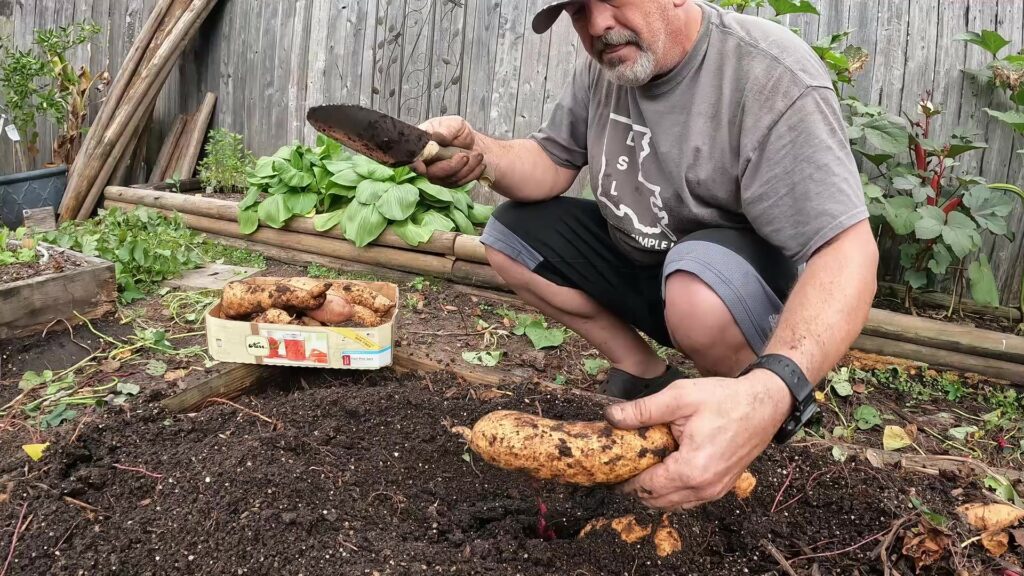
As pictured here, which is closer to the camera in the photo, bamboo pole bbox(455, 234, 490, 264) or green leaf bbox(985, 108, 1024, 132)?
green leaf bbox(985, 108, 1024, 132)

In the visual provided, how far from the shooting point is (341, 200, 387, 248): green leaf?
4.28 m

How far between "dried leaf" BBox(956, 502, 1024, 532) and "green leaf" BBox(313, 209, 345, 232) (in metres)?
3.59

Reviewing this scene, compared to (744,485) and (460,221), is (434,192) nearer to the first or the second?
(460,221)

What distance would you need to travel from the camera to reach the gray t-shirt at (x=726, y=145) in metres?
1.79

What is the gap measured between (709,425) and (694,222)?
3.05 ft

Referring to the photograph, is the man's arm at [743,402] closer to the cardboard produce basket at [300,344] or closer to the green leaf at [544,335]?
the cardboard produce basket at [300,344]

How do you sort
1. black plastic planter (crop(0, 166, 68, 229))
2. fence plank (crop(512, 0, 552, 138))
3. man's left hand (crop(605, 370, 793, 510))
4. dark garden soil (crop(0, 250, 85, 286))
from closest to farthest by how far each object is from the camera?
man's left hand (crop(605, 370, 793, 510)) → dark garden soil (crop(0, 250, 85, 286)) → fence plank (crop(512, 0, 552, 138)) → black plastic planter (crop(0, 166, 68, 229))

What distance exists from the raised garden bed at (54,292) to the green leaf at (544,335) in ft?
6.80

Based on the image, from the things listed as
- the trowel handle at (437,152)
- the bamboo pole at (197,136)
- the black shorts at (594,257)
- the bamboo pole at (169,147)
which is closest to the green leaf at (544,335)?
the black shorts at (594,257)

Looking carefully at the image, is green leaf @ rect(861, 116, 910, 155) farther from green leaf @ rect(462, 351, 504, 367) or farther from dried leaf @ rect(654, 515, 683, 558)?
dried leaf @ rect(654, 515, 683, 558)

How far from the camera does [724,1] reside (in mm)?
3695

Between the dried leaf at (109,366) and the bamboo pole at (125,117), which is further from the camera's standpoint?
the bamboo pole at (125,117)

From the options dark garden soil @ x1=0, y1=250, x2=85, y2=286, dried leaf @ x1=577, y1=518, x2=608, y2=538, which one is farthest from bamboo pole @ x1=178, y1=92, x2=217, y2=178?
dried leaf @ x1=577, y1=518, x2=608, y2=538

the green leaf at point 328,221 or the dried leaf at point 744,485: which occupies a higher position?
the green leaf at point 328,221
